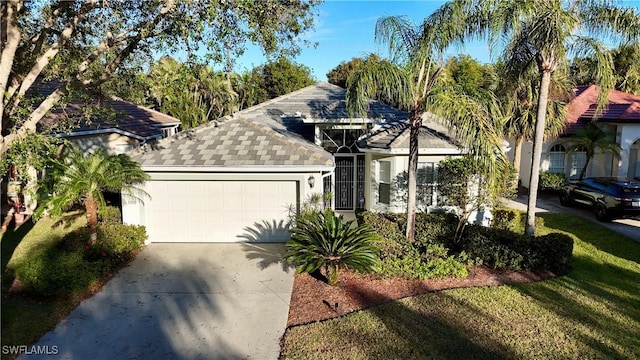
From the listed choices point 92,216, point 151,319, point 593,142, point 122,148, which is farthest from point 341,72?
point 151,319

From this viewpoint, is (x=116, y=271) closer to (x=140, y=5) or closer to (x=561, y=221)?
(x=140, y=5)

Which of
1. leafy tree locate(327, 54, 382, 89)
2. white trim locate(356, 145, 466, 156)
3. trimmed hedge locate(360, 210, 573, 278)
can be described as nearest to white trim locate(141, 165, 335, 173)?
white trim locate(356, 145, 466, 156)

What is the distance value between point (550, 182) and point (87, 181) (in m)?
20.3

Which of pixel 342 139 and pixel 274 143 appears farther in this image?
pixel 342 139

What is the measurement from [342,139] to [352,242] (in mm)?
6979

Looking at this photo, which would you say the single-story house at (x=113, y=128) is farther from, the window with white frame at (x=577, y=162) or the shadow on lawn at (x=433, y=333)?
the window with white frame at (x=577, y=162)

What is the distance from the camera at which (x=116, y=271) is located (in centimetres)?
1036

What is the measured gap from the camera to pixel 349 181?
1600 centimetres

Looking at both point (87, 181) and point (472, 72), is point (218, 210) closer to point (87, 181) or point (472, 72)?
point (87, 181)

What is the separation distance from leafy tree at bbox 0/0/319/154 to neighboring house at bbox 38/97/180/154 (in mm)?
3395

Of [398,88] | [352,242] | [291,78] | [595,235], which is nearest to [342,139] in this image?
[398,88]

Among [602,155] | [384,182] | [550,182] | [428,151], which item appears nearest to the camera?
[428,151]

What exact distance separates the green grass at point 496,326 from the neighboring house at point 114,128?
401 inches

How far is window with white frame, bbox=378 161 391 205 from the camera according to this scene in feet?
46.7
